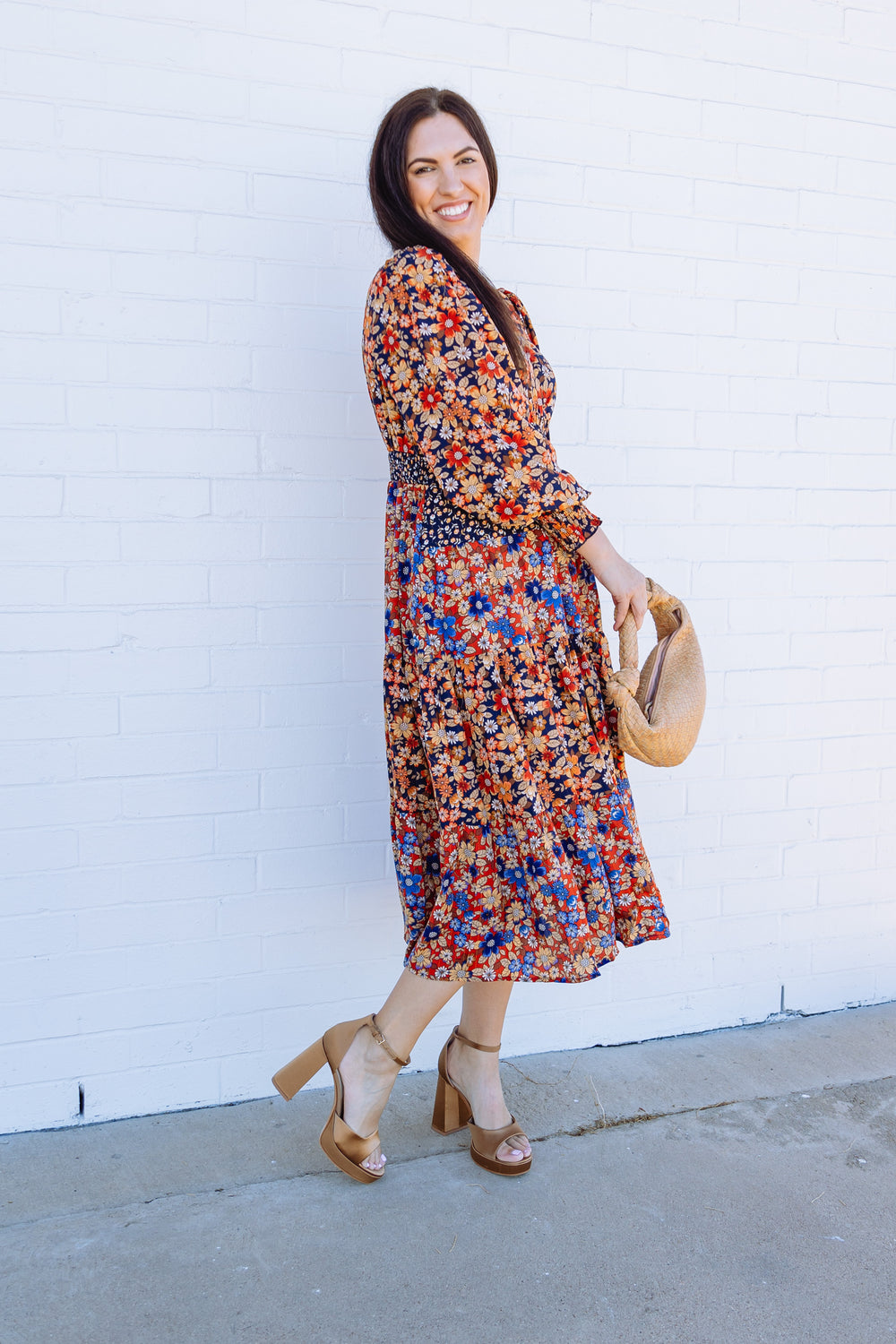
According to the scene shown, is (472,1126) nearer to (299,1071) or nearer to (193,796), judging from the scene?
(299,1071)

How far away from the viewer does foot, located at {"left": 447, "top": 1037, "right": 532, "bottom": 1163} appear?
6.69ft

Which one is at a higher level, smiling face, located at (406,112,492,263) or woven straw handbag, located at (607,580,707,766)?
smiling face, located at (406,112,492,263)

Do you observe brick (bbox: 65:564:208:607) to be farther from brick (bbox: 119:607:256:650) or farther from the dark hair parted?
the dark hair parted

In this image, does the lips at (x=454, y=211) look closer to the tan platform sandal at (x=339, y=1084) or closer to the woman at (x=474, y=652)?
the woman at (x=474, y=652)

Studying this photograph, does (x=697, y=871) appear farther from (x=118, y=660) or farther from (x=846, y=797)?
(x=118, y=660)

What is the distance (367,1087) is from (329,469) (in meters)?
1.23

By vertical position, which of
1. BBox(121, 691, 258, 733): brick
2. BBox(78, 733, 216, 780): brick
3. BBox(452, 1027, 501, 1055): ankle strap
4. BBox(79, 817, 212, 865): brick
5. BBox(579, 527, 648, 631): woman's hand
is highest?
BBox(579, 527, 648, 631): woman's hand

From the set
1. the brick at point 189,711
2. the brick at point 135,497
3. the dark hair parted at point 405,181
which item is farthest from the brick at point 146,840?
the dark hair parted at point 405,181

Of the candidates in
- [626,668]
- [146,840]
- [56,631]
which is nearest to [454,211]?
[626,668]

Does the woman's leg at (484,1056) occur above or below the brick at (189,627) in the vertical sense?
below

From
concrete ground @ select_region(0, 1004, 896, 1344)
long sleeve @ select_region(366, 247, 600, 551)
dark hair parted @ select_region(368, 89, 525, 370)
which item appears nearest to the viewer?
concrete ground @ select_region(0, 1004, 896, 1344)

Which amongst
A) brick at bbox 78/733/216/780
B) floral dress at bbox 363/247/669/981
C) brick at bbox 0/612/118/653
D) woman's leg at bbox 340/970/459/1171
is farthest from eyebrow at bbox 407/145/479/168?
woman's leg at bbox 340/970/459/1171

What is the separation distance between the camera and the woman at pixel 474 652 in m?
1.80

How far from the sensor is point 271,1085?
7.70ft
